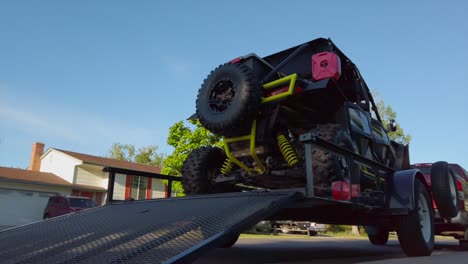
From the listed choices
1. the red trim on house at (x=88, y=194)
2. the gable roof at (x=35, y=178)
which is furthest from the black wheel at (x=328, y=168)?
the red trim on house at (x=88, y=194)

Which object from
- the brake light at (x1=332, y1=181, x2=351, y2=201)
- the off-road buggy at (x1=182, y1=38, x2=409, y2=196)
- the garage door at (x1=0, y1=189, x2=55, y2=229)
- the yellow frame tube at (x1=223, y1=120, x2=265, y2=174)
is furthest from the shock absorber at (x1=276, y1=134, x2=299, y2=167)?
the garage door at (x1=0, y1=189, x2=55, y2=229)

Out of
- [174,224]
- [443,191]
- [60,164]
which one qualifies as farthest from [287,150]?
[60,164]

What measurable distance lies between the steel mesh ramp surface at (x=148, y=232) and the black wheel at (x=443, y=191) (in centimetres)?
346

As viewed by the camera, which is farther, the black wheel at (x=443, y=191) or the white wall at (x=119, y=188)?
the white wall at (x=119, y=188)

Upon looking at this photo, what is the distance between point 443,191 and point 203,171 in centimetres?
352

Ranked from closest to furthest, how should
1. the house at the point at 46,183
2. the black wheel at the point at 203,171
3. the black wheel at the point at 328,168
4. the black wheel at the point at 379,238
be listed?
the black wheel at the point at 328,168
the black wheel at the point at 203,171
the black wheel at the point at 379,238
the house at the point at 46,183

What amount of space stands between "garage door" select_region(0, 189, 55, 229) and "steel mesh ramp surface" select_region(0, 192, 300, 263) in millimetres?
20747

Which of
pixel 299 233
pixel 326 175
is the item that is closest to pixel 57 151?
pixel 299 233

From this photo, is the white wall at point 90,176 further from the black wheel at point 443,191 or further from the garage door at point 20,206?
the black wheel at point 443,191

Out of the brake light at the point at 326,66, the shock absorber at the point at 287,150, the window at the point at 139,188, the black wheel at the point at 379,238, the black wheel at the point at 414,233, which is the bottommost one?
the black wheel at the point at 379,238

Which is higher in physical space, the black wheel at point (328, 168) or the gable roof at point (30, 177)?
the gable roof at point (30, 177)

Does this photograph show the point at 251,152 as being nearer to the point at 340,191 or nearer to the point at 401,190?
the point at 340,191

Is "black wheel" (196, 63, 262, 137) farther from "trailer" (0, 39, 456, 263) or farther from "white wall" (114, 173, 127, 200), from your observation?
"white wall" (114, 173, 127, 200)

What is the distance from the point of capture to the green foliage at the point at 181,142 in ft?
75.9
